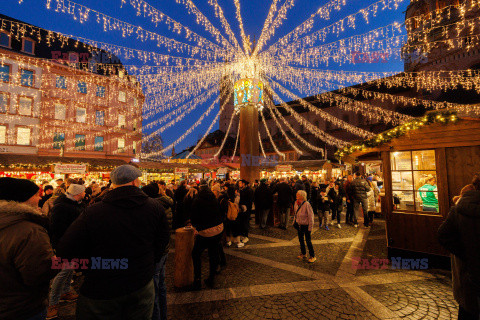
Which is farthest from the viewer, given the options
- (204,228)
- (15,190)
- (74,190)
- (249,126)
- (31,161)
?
(249,126)

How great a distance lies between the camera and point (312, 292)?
3.90 metres

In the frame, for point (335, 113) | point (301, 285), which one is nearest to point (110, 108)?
point (301, 285)

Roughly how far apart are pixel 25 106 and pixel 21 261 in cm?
2524

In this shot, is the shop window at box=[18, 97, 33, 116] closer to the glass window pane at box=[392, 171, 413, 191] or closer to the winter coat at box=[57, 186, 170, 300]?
the winter coat at box=[57, 186, 170, 300]

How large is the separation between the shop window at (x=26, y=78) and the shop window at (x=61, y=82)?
1.78 m

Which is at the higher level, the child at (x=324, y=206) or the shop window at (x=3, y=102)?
the shop window at (x=3, y=102)

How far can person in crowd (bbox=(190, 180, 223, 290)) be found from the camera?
13.2 ft

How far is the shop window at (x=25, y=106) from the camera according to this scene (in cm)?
1888

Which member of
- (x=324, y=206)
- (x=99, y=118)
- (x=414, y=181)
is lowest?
(x=324, y=206)

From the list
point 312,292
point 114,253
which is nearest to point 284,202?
point 312,292

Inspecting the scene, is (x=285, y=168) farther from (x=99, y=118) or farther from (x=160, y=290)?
(x=99, y=118)

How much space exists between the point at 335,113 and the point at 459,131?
A: 1403 inches

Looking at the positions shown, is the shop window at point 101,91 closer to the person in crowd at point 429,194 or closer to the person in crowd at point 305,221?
the person in crowd at point 305,221

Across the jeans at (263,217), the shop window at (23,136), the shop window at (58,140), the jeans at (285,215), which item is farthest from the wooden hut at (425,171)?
the shop window at (23,136)
